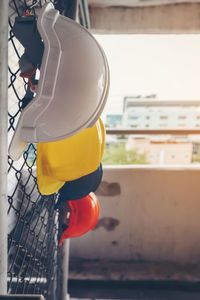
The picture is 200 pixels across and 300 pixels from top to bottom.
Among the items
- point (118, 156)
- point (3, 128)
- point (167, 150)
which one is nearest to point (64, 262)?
point (3, 128)

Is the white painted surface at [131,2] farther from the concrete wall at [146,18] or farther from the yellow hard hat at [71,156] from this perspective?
the yellow hard hat at [71,156]

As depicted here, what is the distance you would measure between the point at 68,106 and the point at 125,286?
62.8 inches

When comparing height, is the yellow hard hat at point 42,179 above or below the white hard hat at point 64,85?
below

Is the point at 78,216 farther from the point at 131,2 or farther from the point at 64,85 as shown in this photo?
the point at 131,2

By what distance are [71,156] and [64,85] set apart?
233mm

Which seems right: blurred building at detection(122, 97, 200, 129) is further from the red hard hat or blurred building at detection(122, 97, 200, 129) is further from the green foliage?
the red hard hat

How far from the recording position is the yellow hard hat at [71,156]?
2.03 ft

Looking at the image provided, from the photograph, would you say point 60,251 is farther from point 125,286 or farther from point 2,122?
point 2,122

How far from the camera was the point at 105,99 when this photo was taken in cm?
49

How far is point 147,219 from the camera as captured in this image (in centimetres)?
177

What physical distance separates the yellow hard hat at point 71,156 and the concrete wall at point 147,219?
1.10 metres

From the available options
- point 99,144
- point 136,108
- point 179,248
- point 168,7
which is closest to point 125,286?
point 179,248

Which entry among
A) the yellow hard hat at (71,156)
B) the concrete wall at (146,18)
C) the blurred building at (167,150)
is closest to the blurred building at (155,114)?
the blurred building at (167,150)

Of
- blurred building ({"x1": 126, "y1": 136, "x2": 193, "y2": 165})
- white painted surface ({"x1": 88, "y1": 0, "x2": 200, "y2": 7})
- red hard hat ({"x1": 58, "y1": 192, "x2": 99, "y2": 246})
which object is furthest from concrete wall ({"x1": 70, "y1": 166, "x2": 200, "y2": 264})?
blurred building ({"x1": 126, "y1": 136, "x2": 193, "y2": 165})
